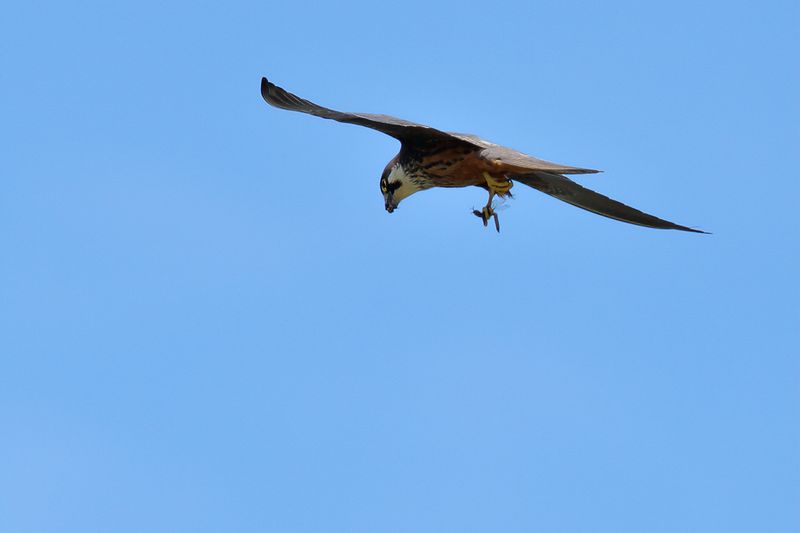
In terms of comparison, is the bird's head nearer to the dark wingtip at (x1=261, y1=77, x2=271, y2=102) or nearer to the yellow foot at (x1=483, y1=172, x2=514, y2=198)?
the yellow foot at (x1=483, y1=172, x2=514, y2=198)

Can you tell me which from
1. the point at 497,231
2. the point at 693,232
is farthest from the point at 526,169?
the point at 693,232

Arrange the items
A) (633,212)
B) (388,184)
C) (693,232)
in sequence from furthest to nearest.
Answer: (388,184) → (633,212) → (693,232)

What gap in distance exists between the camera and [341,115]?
12609mm

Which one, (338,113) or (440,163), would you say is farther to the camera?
(440,163)

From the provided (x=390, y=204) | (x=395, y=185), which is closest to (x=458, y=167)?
(x=395, y=185)

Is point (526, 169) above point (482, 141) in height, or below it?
below

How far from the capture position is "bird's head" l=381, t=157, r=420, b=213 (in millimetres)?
14234

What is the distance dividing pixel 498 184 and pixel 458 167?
0.51 m

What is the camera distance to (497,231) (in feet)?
→ 43.0

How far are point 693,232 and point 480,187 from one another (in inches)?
97.8

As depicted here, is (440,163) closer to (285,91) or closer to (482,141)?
(482,141)

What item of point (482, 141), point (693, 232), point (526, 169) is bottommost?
point (693, 232)

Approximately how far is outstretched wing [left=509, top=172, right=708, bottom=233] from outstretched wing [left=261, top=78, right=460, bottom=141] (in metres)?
1.16

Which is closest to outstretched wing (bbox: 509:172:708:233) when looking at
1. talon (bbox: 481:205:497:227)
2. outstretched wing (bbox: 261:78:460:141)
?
talon (bbox: 481:205:497:227)
